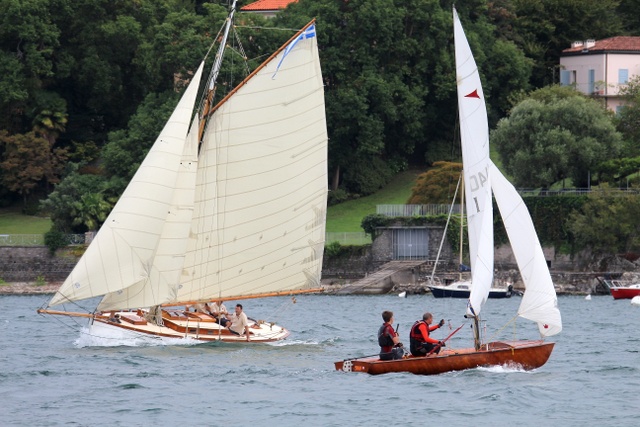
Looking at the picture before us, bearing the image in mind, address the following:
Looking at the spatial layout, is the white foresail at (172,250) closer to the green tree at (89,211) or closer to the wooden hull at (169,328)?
the wooden hull at (169,328)

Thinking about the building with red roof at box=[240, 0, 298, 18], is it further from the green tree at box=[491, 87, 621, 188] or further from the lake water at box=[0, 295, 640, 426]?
the lake water at box=[0, 295, 640, 426]

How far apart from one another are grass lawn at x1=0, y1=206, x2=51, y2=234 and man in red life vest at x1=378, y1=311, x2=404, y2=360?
56.9 metres

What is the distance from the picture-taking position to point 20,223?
93.2 meters

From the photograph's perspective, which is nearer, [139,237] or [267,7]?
[139,237]

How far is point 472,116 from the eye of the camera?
116 ft

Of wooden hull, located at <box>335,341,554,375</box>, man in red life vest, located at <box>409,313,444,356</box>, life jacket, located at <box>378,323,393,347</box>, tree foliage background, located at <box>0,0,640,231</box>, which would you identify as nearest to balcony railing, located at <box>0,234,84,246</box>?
tree foliage background, located at <box>0,0,640,231</box>

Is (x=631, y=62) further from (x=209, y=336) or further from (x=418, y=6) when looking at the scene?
(x=209, y=336)

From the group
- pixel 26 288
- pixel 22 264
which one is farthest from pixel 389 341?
pixel 22 264

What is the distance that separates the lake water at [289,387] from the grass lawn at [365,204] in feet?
131

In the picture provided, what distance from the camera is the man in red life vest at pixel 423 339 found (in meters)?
35.1

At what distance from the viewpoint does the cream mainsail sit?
4244cm

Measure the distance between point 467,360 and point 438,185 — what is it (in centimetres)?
5062

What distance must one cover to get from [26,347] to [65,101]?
55.7m

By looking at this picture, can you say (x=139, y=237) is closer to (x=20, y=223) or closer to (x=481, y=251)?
(x=481, y=251)
